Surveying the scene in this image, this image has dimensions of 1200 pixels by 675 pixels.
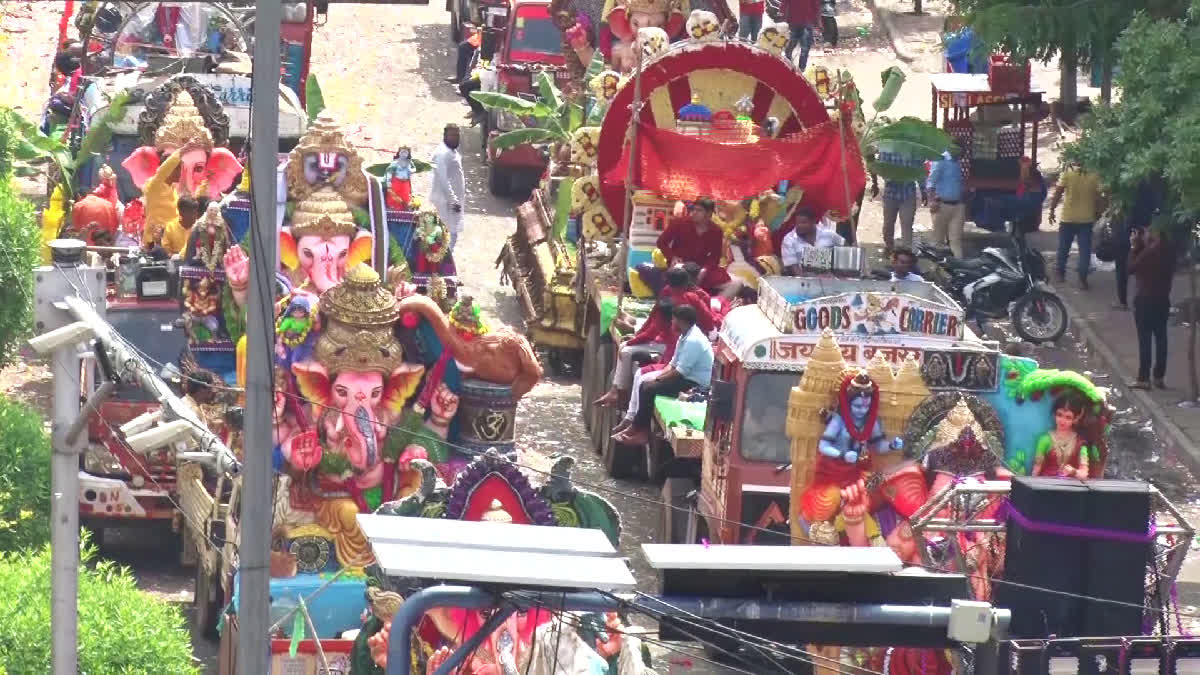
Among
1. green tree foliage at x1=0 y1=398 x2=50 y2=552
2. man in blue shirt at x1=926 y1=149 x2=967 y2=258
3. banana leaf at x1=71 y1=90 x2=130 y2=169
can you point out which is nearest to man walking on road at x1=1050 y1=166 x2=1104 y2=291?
man in blue shirt at x1=926 y1=149 x2=967 y2=258

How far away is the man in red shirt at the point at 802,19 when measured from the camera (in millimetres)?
36562

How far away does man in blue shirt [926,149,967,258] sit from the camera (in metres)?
29.2

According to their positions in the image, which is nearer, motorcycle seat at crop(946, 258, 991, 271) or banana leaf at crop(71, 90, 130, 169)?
banana leaf at crop(71, 90, 130, 169)

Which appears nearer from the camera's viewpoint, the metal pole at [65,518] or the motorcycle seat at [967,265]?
the metal pole at [65,518]

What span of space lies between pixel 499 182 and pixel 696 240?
398 inches

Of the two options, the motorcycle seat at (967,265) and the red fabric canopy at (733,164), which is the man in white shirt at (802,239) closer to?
the red fabric canopy at (733,164)

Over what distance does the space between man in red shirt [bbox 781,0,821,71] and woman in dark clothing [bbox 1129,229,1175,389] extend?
12148mm

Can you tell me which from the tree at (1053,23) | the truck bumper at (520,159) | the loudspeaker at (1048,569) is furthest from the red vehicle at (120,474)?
the truck bumper at (520,159)

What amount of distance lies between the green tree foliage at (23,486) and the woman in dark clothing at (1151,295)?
402 inches

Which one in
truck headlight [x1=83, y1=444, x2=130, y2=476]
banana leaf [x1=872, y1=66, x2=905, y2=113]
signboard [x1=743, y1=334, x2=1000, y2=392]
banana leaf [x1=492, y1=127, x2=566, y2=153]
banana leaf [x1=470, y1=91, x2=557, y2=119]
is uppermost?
banana leaf [x1=872, y1=66, x2=905, y2=113]

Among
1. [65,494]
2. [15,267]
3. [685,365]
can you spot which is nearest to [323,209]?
[15,267]

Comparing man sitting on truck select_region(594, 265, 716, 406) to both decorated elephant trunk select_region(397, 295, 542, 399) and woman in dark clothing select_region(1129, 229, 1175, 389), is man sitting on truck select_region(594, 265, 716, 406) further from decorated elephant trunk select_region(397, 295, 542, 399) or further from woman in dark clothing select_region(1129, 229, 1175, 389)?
woman in dark clothing select_region(1129, 229, 1175, 389)

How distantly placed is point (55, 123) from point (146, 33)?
2334mm

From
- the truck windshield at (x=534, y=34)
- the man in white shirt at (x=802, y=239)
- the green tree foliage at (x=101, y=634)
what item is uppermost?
the truck windshield at (x=534, y=34)
